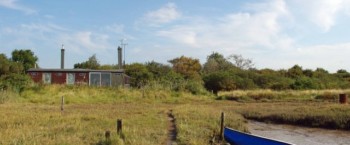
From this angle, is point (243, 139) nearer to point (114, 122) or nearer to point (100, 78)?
point (114, 122)

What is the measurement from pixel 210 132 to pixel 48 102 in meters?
18.5

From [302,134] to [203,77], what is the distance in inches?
1543

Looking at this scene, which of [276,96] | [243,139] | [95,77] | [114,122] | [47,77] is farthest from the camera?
[47,77]

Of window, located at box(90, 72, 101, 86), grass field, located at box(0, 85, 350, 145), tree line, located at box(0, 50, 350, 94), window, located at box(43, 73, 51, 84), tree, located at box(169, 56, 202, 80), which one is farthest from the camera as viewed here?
tree, located at box(169, 56, 202, 80)

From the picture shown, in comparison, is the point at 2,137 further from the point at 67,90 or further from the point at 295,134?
the point at 67,90

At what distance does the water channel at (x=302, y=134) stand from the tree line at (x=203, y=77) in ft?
68.2

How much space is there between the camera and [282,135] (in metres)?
16.7

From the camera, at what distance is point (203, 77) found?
56.2 metres

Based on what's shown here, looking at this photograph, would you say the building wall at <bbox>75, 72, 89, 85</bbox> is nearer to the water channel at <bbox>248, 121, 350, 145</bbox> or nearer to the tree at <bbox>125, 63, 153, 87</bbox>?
the tree at <bbox>125, 63, 153, 87</bbox>

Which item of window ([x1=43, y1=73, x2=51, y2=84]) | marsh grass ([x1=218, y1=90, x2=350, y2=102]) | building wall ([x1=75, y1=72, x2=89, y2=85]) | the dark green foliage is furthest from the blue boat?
the dark green foliage

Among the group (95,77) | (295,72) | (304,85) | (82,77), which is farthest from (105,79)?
(295,72)

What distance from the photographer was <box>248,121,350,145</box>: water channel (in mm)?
15503

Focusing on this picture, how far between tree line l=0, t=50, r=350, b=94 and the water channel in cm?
2080

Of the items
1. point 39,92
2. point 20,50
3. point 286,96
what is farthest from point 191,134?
point 20,50
